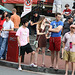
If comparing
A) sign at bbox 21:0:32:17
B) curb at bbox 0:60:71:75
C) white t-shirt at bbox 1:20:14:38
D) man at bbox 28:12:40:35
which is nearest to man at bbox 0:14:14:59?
white t-shirt at bbox 1:20:14:38

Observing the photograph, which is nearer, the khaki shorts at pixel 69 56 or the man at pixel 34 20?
the khaki shorts at pixel 69 56

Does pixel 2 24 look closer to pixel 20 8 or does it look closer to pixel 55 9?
pixel 55 9

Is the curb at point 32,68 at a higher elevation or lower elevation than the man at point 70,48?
lower

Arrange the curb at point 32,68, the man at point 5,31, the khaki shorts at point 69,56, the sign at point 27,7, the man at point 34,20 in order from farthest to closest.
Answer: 1. the sign at point 27,7
2. the man at point 34,20
3. the man at point 5,31
4. the curb at point 32,68
5. the khaki shorts at point 69,56

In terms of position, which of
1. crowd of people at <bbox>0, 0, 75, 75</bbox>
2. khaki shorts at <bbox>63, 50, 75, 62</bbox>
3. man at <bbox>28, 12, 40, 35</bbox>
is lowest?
khaki shorts at <bbox>63, 50, 75, 62</bbox>

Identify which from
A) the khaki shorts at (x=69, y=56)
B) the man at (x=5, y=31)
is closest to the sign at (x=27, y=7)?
the man at (x=5, y=31)

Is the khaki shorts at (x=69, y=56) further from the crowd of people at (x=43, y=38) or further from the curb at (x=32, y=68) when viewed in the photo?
the curb at (x=32, y=68)

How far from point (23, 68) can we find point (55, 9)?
843 cm

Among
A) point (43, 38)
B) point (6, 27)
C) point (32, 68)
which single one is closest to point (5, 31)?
point (6, 27)

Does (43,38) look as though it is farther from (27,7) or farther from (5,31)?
(27,7)

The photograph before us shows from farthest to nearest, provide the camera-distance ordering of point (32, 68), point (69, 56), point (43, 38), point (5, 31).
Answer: point (5, 31) < point (43, 38) < point (32, 68) < point (69, 56)

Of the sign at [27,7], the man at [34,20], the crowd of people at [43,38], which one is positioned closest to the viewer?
the crowd of people at [43,38]

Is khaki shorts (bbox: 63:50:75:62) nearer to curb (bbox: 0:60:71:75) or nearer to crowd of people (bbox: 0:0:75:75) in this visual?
crowd of people (bbox: 0:0:75:75)

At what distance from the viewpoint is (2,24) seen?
1199 cm
